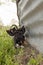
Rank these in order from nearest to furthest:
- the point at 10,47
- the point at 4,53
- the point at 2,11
Result: the point at 4,53, the point at 10,47, the point at 2,11

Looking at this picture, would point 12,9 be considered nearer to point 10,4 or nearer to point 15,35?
point 10,4

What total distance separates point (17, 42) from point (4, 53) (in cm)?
47

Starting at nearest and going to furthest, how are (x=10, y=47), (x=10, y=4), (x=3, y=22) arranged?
(x=10, y=47) < (x=3, y=22) < (x=10, y=4)

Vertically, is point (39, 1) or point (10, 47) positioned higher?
point (39, 1)

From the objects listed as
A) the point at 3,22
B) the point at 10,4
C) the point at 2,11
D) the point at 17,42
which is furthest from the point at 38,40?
the point at 10,4

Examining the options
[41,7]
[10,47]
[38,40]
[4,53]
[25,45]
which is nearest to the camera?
[41,7]

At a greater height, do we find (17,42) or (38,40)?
(38,40)

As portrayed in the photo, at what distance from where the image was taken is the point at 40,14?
8.17ft

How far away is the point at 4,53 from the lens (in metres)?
3.03

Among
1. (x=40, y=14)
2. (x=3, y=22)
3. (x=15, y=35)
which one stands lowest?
(x=3, y=22)

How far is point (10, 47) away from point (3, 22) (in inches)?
105

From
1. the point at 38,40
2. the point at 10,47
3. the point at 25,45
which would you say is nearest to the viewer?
the point at 38,40

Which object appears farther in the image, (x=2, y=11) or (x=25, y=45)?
(x=2, y=11)

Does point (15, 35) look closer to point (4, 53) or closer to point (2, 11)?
point (4, 53)
